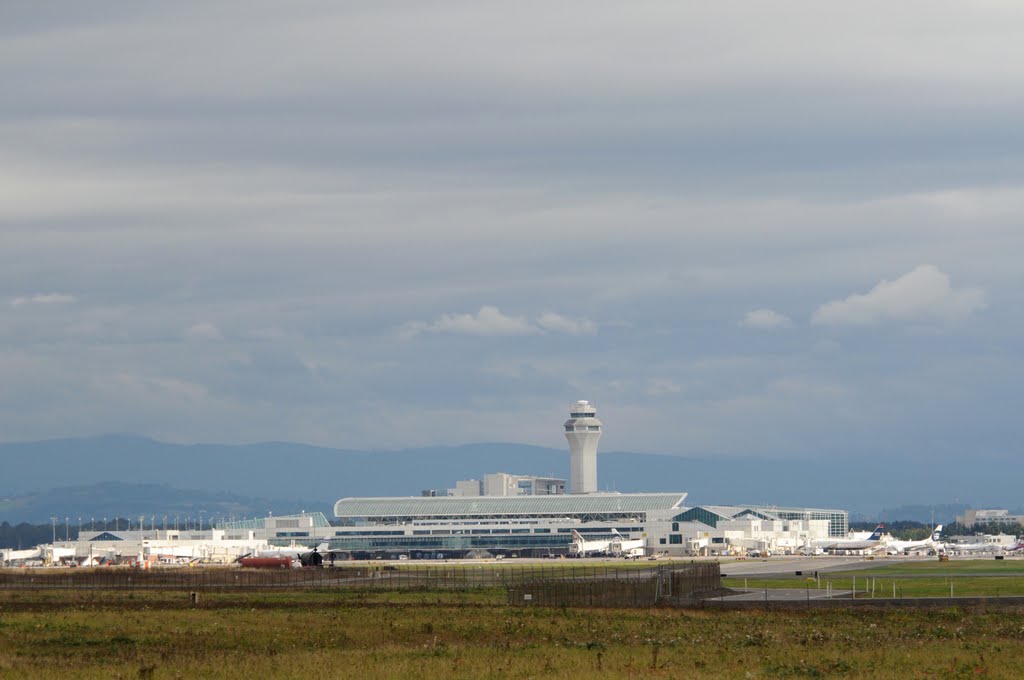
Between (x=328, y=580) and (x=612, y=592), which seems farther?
(x=328, y=580)

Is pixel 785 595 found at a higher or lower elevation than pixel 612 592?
lower

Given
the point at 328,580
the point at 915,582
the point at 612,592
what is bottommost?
the point at 328,580

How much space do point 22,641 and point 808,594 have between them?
48292mm

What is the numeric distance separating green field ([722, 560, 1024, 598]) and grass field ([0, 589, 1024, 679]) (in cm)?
2443

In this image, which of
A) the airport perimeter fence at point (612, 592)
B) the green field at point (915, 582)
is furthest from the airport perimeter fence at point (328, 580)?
the green field at point (915, 582)

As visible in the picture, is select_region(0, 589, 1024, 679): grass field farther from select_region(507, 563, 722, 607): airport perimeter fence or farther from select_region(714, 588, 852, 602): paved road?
select_region(714, 588, 852, 602): paved road

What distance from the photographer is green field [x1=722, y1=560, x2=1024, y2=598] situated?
99.6m

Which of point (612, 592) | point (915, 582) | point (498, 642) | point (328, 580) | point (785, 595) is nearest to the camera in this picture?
point (498, 642)

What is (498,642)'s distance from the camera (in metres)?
60.6

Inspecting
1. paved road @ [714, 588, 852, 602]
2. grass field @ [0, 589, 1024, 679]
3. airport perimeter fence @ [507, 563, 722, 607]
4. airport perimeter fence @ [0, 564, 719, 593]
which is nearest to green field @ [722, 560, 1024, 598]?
paved road @ [714, 588, 852, 602]

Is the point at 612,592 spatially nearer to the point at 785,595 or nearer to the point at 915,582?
the point at 785,595

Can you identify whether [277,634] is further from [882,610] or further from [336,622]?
[882,610]

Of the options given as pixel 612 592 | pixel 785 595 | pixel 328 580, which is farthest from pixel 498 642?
pixel 328 580

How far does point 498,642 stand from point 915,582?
6423 cm
